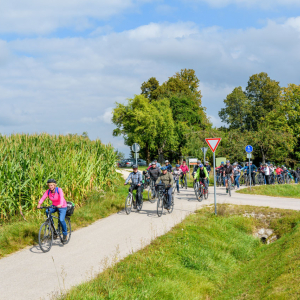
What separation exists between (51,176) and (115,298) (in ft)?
24.1

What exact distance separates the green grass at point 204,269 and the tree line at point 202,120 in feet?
84.8

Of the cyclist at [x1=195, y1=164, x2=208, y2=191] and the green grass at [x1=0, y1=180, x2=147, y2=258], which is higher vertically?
the cyclist at [x1=195, y1=164, x2=208, y2=191]

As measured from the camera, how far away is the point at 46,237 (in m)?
8.84

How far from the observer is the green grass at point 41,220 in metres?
9.05

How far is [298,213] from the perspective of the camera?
43.9ft

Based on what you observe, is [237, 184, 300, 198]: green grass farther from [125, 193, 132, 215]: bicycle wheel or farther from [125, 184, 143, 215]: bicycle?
[125, 193, 132, 215]: bicycle wheel

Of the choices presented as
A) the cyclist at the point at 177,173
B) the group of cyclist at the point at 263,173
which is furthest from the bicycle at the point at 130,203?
the group of cyclist at the point at 263,173

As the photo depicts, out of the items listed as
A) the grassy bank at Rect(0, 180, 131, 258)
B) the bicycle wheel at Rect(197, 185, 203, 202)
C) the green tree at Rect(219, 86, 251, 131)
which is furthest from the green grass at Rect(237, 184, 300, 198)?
the green tree at Rect(219, 86, 251, 131)

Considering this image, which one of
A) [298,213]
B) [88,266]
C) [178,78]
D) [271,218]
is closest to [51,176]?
[88,266]

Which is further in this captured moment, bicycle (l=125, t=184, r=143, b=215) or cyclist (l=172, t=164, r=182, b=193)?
cyclist (l=172, t=164, r=182, b=193)

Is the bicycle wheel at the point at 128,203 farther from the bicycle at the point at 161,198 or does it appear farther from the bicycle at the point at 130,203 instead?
the bicycle at the point at 161,198

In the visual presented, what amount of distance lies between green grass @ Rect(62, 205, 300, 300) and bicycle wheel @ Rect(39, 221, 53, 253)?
237 centimetres

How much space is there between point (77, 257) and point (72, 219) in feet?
13.1

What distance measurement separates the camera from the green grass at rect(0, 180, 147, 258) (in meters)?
9.05
